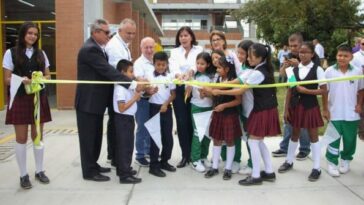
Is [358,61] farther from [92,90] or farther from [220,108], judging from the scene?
[92,90]

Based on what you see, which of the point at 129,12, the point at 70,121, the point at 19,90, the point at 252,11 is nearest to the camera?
the point at 19,90

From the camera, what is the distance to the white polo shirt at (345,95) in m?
5.64

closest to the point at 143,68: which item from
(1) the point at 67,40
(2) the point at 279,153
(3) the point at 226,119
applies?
(3) the point at 226,119

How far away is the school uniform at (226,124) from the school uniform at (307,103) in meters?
0.75

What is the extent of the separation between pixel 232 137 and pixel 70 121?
6.07m

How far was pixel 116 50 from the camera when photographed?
554 cm

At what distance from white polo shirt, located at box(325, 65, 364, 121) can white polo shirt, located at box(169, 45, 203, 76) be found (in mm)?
1722

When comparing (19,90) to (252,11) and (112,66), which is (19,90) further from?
(252,11)

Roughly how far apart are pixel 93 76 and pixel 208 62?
4.82ft

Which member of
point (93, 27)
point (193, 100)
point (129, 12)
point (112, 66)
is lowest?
point (193, 100)

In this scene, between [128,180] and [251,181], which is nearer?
[251,181]

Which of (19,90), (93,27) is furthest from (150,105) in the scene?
(19,90)

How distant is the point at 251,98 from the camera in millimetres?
5465

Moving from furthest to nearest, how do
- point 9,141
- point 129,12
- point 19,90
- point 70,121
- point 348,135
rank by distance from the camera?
point 129,12 < point 70,121 < point 9,141 < point 348,135 < point 19,90
